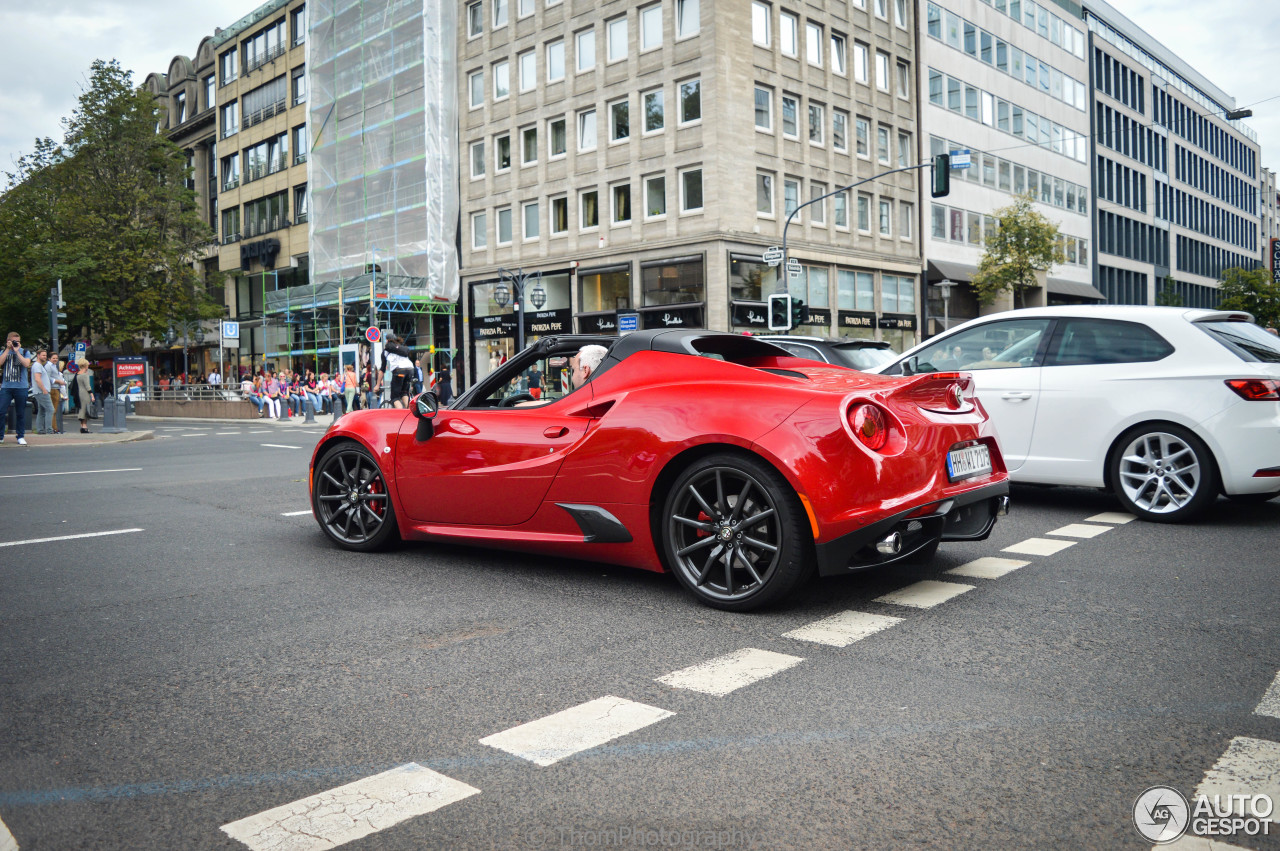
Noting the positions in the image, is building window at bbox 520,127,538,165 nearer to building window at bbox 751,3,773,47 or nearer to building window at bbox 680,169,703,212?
building window at bbox 680,169,703,212

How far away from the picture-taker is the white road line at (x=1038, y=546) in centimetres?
591

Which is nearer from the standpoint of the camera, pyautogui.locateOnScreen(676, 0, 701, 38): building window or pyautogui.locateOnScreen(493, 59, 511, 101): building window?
→ pyautogui.locateOnScreen(676, 0, 701, 38): building window

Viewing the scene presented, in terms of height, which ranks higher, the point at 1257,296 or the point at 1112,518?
the point at 1257,296

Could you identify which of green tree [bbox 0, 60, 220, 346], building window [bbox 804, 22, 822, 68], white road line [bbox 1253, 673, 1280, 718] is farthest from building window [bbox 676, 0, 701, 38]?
white road line [bbox 1253, 673, 1280, 718]

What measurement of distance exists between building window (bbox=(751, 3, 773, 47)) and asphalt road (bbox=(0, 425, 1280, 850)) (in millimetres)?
31198

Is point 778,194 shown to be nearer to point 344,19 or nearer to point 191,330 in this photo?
point 344,19

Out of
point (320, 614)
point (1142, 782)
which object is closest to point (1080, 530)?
point (1142, 782)

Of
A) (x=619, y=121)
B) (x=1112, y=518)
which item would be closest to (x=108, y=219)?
(x=619, y=121)

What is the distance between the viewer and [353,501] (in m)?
6.28

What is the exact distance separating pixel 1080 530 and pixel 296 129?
48.7 meters

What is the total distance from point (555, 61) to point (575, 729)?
124 ft

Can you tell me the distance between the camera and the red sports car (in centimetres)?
431

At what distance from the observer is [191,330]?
46938 millimetres

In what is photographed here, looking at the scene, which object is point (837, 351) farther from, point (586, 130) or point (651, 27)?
point (586, 130)
